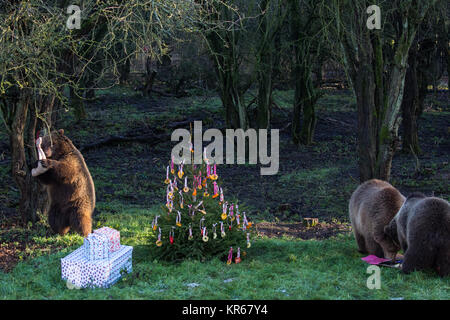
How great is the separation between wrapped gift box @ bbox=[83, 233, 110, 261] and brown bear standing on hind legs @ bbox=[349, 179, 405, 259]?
139 inches

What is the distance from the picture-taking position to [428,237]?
650 centimetres

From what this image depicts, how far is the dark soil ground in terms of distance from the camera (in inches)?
457

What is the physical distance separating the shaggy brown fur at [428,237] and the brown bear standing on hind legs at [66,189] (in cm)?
522

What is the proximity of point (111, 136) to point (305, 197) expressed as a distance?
27.1ft

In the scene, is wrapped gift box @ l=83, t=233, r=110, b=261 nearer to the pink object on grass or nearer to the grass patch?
the grass patch

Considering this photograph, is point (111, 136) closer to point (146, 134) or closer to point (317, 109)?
point (146, 134)

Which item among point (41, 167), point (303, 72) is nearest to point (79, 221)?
point (41, 167)

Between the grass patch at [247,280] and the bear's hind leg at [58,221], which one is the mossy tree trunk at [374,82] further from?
the bear's hind leg at [58,221]

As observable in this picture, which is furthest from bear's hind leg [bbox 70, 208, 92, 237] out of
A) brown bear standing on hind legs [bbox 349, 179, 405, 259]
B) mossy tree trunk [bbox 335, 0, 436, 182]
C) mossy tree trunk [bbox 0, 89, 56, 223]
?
mossy tree trunk [bbox 335, 0, 436, 182]

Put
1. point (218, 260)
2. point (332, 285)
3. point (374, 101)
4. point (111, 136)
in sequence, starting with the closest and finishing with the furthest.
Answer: point (332, 285)
point (218, 260)
point (374, 101)
point (111, 136)

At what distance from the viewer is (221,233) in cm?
763

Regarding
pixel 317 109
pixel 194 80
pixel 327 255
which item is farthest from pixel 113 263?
pixel 194 80
